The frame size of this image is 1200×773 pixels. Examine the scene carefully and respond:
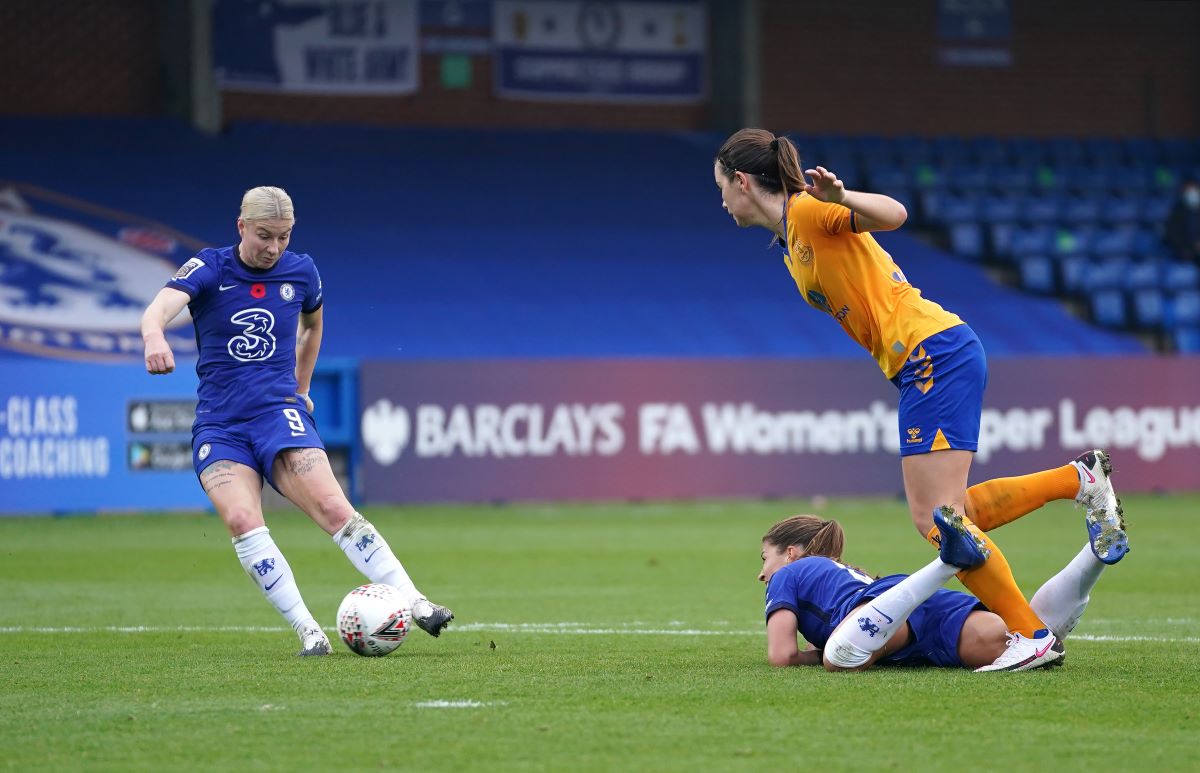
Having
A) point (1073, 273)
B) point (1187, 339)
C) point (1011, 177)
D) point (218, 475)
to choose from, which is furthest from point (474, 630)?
point (1011, 177)

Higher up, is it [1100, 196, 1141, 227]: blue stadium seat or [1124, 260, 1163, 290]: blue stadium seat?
[1100, 196, 1141, 227]: blue stadium seat

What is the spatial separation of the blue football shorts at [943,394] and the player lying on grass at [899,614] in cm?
43

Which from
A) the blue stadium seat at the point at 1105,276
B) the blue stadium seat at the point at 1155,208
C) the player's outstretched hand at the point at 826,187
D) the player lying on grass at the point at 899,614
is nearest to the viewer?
the player's outstretched hand at the point at 826,187

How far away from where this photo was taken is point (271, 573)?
7.32m

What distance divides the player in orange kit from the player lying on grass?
0.06m

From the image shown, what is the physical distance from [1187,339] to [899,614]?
56.8ft

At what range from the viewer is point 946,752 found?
16.1 feet

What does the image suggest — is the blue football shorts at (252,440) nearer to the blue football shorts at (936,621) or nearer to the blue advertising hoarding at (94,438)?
the blue football shorts at (936,621)

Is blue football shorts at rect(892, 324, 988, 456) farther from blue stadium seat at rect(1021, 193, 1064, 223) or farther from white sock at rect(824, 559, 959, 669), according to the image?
blue stadium seat at rect(1021, 193, 1064, 223)

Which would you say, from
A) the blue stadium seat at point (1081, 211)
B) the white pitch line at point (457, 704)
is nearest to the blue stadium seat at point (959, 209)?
the blue stadium seat at point (1081, 211)

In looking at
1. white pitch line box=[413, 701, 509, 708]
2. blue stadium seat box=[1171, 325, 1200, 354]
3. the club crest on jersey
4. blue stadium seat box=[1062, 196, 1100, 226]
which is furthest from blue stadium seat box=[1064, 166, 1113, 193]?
white pitch line box=[413, 701, 509, 708]

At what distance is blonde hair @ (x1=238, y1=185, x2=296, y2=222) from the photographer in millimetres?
7238

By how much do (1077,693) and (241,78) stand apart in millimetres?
20455

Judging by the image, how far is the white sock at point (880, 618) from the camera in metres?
6.25
